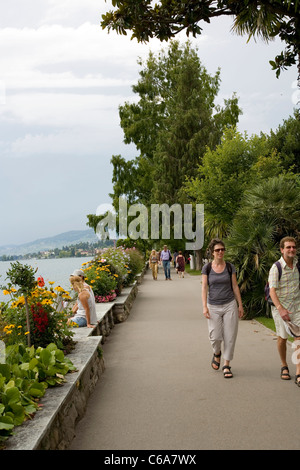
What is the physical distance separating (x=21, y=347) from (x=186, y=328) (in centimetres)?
666

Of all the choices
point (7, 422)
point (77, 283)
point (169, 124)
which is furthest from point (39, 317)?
point (169, 124)

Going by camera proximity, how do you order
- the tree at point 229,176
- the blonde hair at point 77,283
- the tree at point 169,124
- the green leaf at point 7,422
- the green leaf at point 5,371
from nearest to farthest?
the green leaf at point 7,422 → the green leaf at point 5,371 → the blonde hair at point 77,283 → the tree at point 229,176 → the tree at point 169,124

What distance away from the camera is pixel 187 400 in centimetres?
634

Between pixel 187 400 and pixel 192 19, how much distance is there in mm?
4910

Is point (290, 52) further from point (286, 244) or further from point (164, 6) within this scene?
point (286, 244)

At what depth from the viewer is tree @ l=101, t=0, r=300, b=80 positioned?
7.04 metres

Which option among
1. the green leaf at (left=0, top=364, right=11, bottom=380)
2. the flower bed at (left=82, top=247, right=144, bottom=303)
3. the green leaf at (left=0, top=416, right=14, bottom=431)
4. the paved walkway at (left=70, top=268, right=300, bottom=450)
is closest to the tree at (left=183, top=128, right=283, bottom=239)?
the flower bed at (left=82, top=247, right=144, bottom=303)

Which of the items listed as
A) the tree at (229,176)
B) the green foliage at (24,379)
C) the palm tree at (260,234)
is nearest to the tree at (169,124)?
the tree at (229,176)

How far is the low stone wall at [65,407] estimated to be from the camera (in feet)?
13.3

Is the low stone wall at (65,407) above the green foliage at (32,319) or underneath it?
underneath

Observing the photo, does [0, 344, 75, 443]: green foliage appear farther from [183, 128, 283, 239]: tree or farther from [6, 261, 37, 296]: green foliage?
[183, 128, 283, 239]: tree

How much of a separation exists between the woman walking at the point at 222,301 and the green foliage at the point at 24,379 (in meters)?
2.48

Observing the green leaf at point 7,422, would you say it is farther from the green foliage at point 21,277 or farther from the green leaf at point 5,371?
the green foliage at point 21,277

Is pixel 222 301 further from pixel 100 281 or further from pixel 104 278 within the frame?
pixel 104 278
